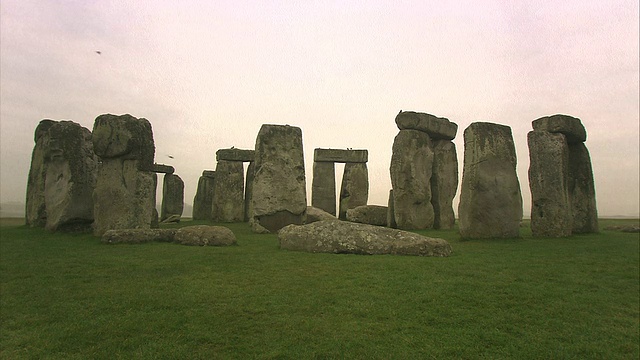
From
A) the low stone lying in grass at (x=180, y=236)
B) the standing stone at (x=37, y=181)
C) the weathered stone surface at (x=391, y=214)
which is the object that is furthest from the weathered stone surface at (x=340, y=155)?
the low stone lying in grass at (x=180, y=236)

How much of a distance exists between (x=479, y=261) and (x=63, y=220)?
9.20 meters

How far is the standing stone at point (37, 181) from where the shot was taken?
10.8 m

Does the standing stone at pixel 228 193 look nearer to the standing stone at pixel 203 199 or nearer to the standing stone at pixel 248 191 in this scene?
the standing stone at pixel 248 191

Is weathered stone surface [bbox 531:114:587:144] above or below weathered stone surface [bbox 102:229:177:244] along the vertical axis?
above

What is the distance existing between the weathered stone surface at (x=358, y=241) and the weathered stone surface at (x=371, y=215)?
23.9ft

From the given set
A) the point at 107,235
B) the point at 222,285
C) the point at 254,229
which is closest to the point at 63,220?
the point at 107,235

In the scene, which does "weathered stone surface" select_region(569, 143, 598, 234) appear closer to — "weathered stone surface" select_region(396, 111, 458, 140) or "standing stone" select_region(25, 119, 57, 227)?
"weathered stone surface" select_region(396, 111, 458, 140)

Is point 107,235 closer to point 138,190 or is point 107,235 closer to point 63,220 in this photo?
point 138,190

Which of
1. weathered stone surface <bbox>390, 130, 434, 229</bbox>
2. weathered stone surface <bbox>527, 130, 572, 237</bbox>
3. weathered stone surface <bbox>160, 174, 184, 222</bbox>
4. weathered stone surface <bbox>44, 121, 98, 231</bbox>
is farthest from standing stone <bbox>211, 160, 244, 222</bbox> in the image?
weathered stone surface <bbox>527, 130, 572, 237</bbox>

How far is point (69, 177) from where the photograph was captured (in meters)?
9.66

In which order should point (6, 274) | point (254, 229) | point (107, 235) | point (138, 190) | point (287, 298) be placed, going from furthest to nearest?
point (254, 229) → point (138, 190) → point (107, 235) → point (6, 274) → point (287, 298)

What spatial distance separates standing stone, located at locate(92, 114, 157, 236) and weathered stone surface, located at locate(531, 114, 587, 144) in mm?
9746

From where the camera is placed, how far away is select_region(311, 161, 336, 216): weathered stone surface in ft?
64.2

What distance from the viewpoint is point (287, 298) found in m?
3.73
